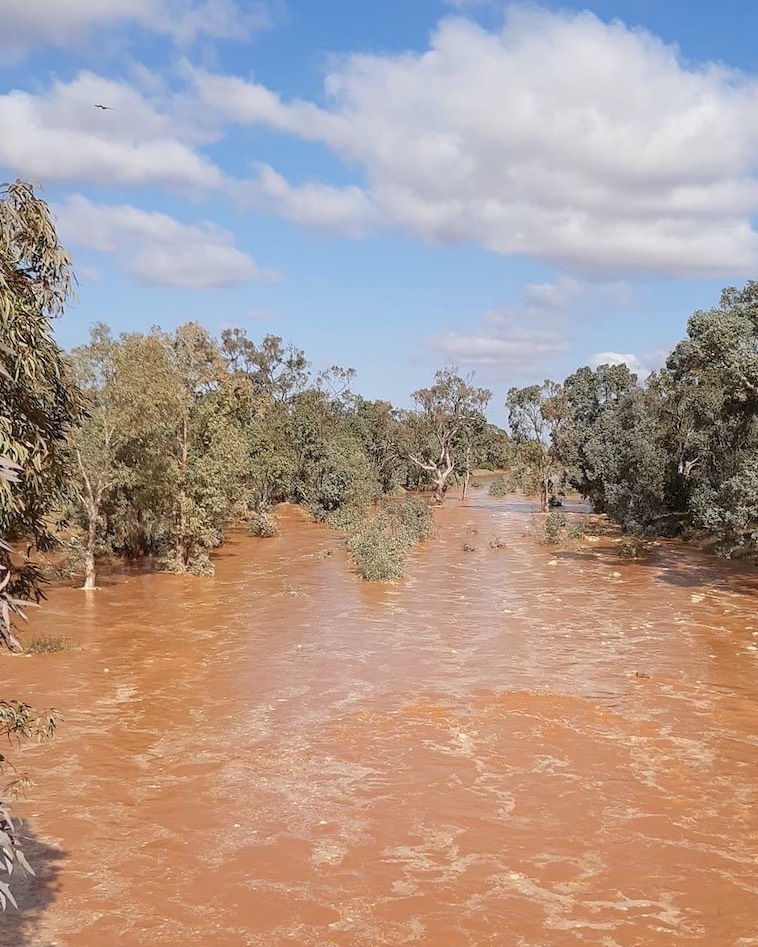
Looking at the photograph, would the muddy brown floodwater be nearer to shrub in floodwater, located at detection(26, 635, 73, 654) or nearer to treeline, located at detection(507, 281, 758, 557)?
shrub in floodwater, located at detection(26, 635, 73, 654)

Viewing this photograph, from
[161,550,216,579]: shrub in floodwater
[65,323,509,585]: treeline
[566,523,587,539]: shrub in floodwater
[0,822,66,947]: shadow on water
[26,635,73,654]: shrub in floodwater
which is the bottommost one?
[0,822,66,947]: shadow on water

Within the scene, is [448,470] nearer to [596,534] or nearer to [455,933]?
[596,534]

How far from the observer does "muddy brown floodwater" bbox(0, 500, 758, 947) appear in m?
7.79

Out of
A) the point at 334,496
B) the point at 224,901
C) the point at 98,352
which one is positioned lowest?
the point at 224,901

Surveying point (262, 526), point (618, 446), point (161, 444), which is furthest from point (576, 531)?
point (161, 444)

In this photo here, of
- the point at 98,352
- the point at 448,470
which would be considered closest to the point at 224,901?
the point at 98,352

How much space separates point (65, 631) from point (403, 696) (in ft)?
29.0

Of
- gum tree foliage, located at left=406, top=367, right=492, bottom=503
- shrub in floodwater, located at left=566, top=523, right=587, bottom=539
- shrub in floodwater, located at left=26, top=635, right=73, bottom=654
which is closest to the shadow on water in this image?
shrub in floodwater, located at left=26, top=635, right=73, bottom=654

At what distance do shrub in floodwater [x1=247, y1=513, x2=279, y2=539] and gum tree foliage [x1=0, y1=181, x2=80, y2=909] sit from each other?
32.3m

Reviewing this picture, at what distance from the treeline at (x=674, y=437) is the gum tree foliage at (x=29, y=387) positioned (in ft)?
62.2

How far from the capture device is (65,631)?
1886 cm

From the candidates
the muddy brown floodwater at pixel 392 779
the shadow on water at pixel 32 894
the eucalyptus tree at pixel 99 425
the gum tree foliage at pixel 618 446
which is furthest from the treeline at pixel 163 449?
the gum tree foliage at pixel 618 446

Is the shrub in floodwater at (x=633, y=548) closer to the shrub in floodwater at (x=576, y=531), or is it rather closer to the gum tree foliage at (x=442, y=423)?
the shrub in floodwater at (x=576, y=531)

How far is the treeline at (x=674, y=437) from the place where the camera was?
893 inches
